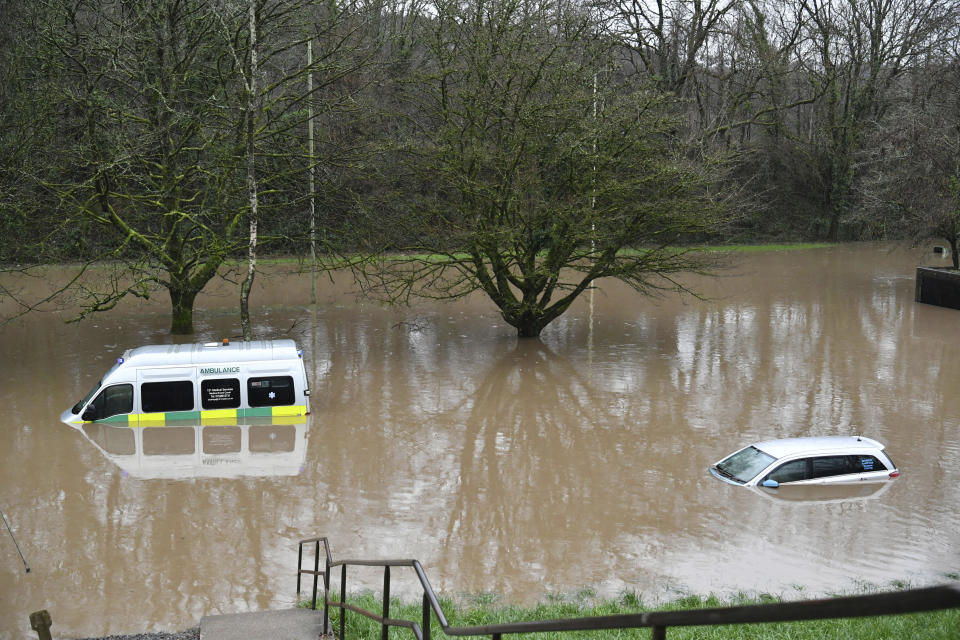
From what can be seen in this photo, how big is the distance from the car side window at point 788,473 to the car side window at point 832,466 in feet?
0.83

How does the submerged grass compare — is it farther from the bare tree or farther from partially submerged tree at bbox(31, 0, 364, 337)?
the bare tree

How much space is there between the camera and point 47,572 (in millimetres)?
12398

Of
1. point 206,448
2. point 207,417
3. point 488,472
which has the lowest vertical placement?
point 488,472

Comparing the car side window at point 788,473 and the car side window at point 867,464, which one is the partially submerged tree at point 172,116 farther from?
the car side window at point 867,464

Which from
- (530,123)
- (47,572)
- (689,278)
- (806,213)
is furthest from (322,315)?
(806,213)

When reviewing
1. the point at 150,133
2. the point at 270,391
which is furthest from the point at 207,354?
the point at 150,133

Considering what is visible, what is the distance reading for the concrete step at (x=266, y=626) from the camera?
8.30m

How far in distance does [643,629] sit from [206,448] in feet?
37.1

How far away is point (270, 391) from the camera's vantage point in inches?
755

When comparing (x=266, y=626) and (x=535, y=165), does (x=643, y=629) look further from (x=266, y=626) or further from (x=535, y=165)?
(x=535, y=165)

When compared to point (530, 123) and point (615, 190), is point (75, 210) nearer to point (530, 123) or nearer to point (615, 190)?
point (530, 123)

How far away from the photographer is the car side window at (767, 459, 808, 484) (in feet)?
50.0

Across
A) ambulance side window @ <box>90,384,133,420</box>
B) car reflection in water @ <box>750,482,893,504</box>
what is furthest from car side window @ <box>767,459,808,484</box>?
ambulance side window @ <box>90,384,133,420</box>

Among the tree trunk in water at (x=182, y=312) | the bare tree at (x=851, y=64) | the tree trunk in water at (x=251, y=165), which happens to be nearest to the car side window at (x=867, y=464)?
the tree trunk in water at (x=251, y=165)
